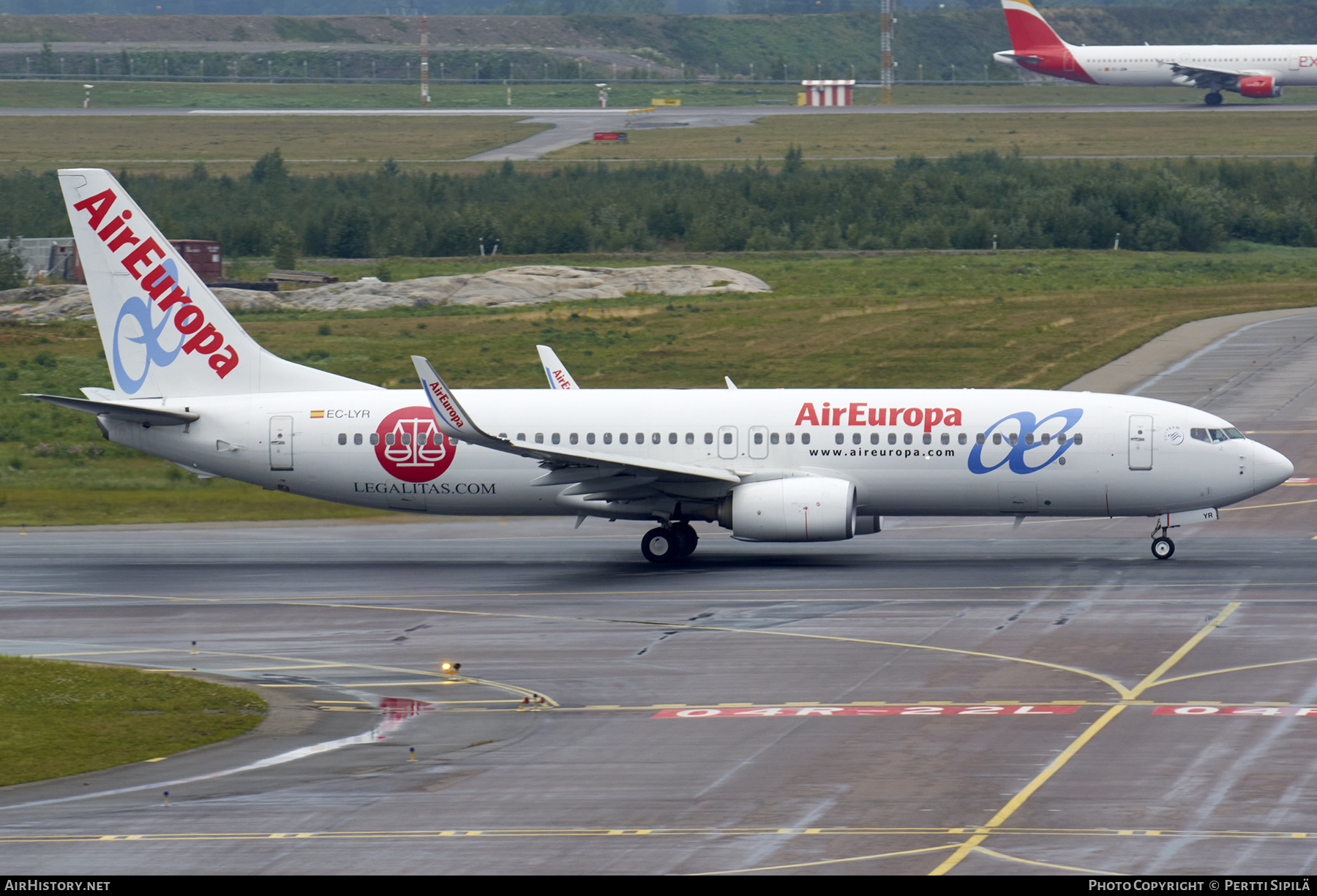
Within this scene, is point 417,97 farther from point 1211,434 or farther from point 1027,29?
point 1211,434

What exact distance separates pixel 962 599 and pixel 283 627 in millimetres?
15056

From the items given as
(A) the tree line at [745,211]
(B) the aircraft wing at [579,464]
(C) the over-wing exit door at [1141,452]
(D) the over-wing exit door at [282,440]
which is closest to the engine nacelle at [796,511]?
(B) the aircraft wing at [579,464]

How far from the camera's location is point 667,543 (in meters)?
43.5

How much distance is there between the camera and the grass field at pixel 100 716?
25.8m

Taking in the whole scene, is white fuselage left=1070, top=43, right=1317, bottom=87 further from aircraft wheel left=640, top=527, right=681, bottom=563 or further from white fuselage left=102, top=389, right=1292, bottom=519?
aircraft wheel left=640, top=527, right=681, bottom=563

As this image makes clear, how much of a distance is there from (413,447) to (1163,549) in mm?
19315

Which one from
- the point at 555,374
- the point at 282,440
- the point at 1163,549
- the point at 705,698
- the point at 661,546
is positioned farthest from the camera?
the point at 555,374

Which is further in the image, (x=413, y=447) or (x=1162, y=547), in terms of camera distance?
(x=413, y=447)

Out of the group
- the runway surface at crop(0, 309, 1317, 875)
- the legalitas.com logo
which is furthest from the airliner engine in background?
the legalitas.com logo

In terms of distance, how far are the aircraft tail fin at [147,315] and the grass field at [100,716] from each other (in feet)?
47.2

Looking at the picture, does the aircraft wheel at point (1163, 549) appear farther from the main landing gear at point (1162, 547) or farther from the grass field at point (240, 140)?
the grass field at point (240, 140)

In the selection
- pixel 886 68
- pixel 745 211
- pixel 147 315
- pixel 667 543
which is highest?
pixel 886 68

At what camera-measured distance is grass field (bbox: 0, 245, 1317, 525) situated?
2235 inches

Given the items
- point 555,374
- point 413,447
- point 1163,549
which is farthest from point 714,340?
point 1163,549
